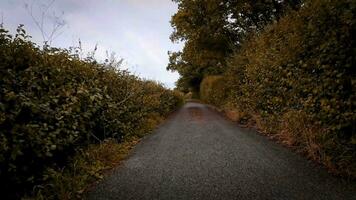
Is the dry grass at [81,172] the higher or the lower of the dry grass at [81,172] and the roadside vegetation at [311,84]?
the lower

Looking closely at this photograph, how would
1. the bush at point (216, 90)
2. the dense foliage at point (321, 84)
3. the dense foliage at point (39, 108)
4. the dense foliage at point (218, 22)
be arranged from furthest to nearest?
the bush at point (216, 90), the dense foliage at point (218, 22), the dense foliage at point (321, 84), the dense foliage at point (39, 108)

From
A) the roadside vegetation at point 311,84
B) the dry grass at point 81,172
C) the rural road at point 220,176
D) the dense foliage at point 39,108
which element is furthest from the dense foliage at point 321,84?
the dense foliage at point 39,108

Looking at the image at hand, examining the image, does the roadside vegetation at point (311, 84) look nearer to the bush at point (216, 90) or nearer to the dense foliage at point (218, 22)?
the bush at point (216, 90)

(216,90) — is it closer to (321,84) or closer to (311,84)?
(311,84)

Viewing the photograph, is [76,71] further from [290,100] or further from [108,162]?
[290,100]

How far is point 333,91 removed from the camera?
514 centimetres

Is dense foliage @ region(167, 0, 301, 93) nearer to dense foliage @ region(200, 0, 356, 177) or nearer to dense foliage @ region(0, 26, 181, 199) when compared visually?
dense foliage @ region(200, 0, 356, 177)

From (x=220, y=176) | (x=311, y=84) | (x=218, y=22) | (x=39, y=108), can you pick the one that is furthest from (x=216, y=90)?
(x=39, y=108)

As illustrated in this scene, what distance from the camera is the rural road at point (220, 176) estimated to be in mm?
4209

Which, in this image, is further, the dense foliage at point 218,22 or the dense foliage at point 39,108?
the dense foliage at point 218,22

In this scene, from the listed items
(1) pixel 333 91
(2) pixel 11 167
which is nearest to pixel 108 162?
(2) pixel 11 167

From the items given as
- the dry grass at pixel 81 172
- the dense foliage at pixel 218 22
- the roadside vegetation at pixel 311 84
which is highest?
the dense foliage at pixel 218 22

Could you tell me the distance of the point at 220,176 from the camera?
5023 millimetres

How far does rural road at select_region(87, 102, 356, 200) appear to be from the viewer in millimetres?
4209
